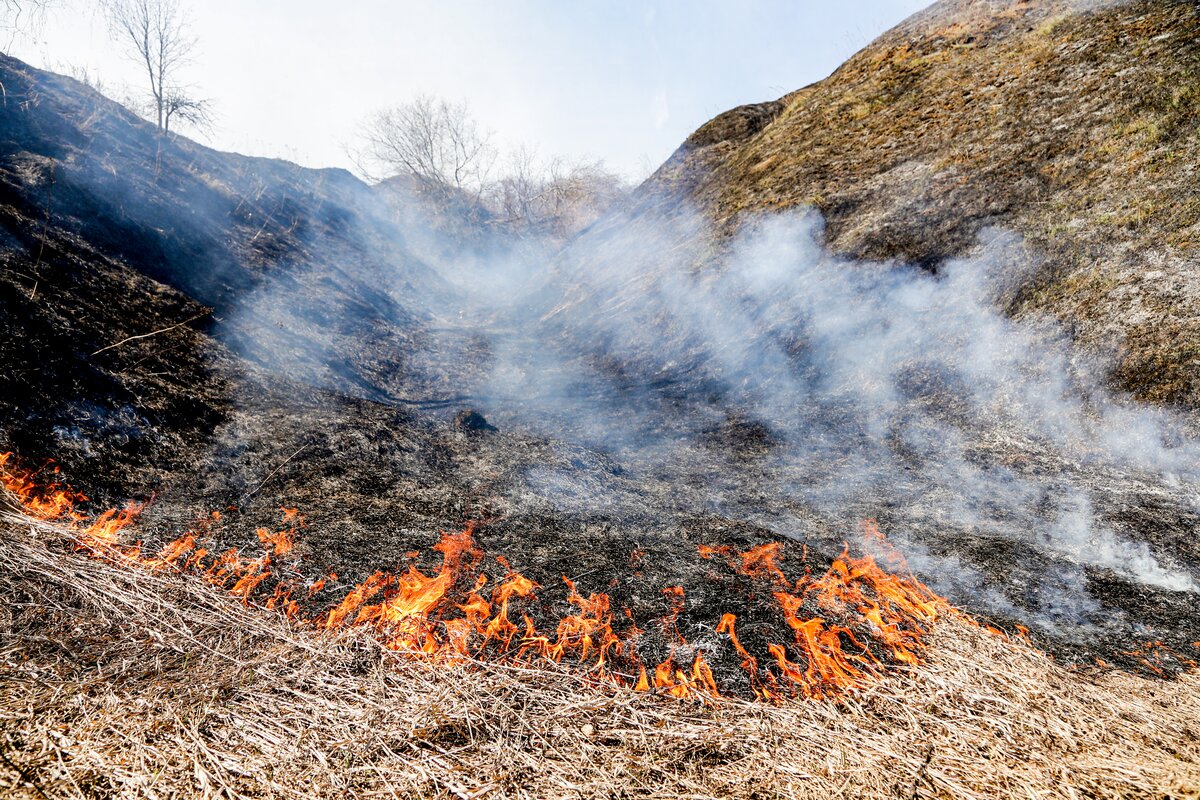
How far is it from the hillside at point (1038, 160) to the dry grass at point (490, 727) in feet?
15.1

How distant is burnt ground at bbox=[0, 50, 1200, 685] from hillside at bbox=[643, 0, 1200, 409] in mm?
2025

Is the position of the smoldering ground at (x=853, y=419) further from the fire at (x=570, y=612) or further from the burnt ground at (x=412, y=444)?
the fire at (x=570, y=612)

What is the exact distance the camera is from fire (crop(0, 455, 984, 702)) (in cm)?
260

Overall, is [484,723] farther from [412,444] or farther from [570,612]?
[412,444]

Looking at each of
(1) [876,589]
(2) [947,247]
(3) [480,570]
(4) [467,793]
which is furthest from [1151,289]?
(4) [467,793]

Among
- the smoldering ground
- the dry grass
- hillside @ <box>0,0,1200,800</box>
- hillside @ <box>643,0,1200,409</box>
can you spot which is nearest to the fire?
hillside @ <box>0,0,1200,800</box>

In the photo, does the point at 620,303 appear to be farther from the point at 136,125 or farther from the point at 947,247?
the point at 136,125

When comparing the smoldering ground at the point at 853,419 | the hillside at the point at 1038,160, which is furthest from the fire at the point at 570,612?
the hillside at the point at 1038,160

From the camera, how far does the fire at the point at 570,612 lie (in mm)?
2604

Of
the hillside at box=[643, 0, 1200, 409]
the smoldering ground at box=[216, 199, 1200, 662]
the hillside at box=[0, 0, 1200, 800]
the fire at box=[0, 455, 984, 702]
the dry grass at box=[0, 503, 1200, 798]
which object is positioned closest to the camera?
the dry grass at box=[0, 503, 1200, 798]

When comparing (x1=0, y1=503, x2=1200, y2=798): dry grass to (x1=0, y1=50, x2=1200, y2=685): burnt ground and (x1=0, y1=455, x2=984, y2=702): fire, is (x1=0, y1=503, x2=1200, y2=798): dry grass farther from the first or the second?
(x1=0, y1=50, x2=1200, y2=685): burnt ground

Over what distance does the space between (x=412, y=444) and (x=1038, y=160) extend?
958cm

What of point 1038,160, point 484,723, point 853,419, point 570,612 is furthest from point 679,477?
point 1038,160

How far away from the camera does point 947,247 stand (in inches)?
298
